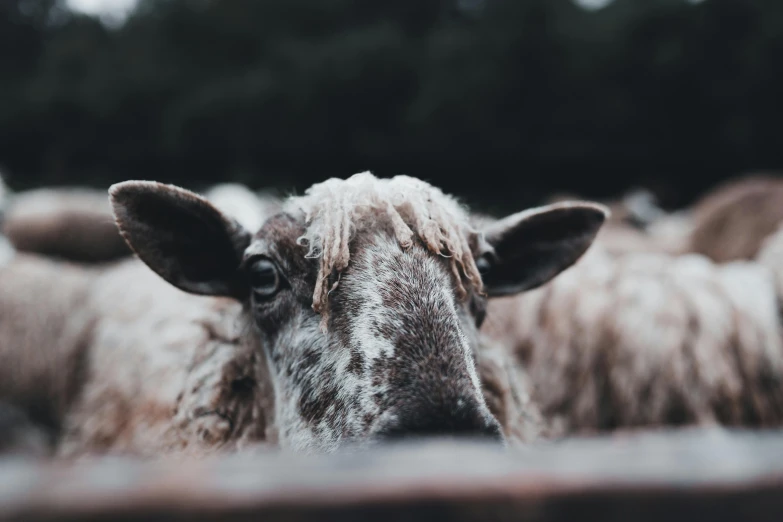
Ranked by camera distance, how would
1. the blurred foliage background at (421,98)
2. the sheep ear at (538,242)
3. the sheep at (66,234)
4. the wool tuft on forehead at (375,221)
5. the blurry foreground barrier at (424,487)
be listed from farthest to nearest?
the blurred foliage background at (421,98) < the sheep at (66,234) < the sheep ear at (538,242) < the wool tuft on forehead at (375,221) < the blurry foreground barrier at (424,487)

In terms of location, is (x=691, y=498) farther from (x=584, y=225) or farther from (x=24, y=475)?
(x=584, y=225)

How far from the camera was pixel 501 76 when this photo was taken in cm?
1784

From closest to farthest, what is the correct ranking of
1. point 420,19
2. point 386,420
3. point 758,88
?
point 386,420
point 758,88
point 420,19

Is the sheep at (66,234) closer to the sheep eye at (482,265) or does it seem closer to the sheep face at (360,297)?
the sheep face at (360,297)

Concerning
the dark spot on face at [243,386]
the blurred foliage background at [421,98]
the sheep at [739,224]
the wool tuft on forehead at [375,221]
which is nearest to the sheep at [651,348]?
the wool tuft on forehead at [375,221]

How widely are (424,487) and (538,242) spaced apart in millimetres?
1885

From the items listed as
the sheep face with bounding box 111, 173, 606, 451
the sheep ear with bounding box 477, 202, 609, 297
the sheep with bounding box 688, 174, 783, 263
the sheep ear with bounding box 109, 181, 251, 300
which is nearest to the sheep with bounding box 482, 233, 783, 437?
the sheep ear with bounding box 477, 202, 609, 297

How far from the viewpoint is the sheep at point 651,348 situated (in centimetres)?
292

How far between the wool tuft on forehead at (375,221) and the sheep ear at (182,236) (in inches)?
11.1

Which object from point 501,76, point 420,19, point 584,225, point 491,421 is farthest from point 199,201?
point 420,19

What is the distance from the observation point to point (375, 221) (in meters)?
1.82

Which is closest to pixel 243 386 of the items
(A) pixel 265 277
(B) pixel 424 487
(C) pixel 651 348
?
(A) pixel 265 277

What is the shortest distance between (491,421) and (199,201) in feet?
→ 3.87

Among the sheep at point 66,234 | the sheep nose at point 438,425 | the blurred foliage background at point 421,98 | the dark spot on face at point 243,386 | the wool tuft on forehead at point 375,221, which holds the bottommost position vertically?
the sheep nose at point 438,425
